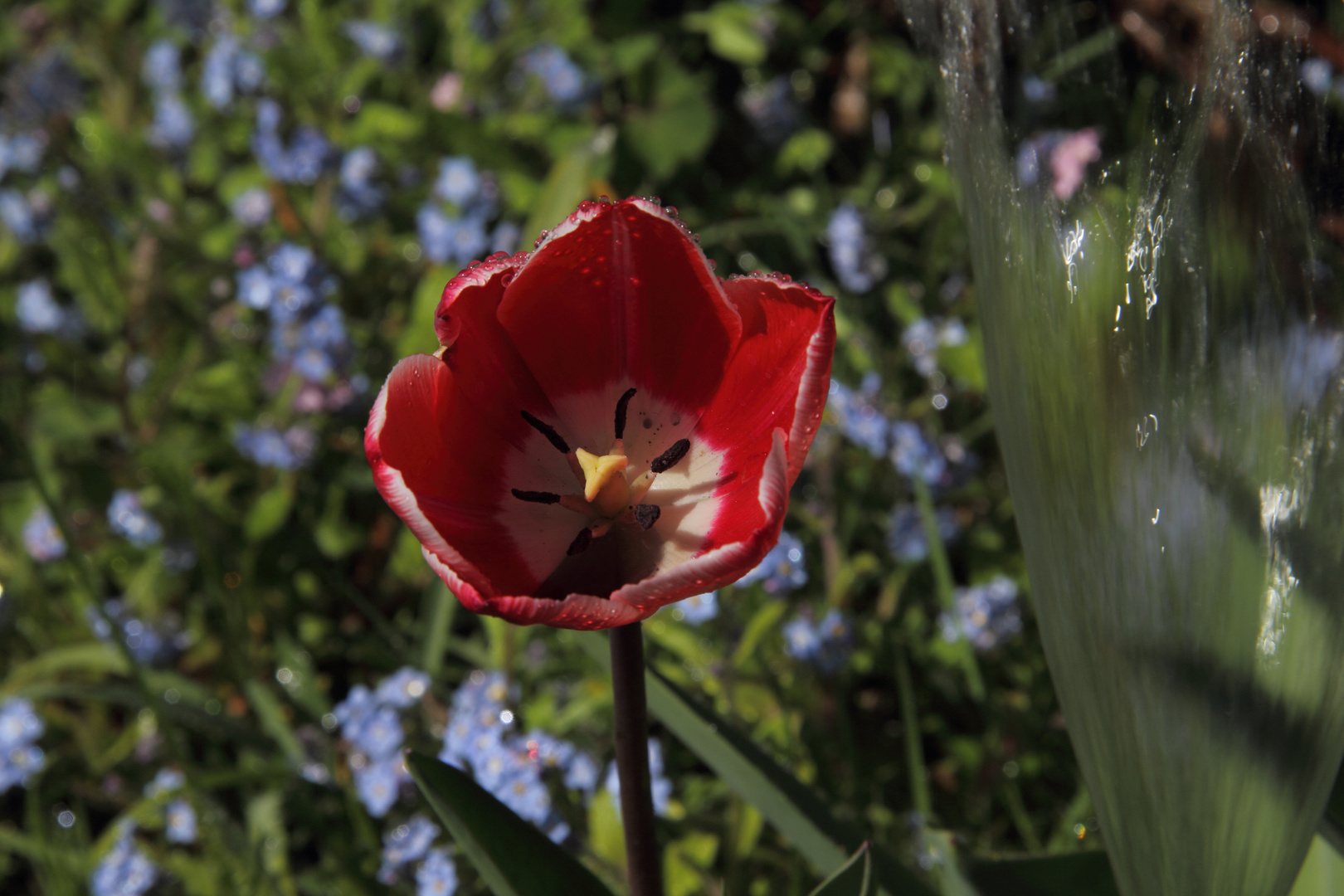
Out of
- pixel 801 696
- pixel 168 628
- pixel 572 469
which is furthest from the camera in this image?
pixel 168 628

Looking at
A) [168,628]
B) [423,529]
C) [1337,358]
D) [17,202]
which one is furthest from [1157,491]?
Answer: [17,202]

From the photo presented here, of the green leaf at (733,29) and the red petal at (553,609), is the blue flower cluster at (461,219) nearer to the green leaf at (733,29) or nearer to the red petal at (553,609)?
the green leaf at (733,29)

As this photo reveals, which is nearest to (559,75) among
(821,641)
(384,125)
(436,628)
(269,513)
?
(384,125)

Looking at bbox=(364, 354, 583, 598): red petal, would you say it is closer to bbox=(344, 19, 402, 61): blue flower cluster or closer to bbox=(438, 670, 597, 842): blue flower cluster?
bbox=(438, 670, 597, 842): blue flower cluster

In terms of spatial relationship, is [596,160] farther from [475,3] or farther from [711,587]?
[711,587]

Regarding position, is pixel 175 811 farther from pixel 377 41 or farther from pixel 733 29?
pixel 733 29

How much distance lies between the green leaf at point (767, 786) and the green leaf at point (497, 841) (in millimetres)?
→ 162

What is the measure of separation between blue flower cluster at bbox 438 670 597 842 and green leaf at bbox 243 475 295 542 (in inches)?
31.1

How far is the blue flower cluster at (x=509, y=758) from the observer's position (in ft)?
4.35

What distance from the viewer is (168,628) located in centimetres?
206

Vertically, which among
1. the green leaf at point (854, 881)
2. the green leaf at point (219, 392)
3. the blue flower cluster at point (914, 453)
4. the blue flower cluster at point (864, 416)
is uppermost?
the green leaf at point (219, 392)

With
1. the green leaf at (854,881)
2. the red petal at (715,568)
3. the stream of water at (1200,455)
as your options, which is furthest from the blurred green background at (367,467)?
the red petal at (715,568)

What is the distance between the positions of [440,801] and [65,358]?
2089mm

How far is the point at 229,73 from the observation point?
2711mm
